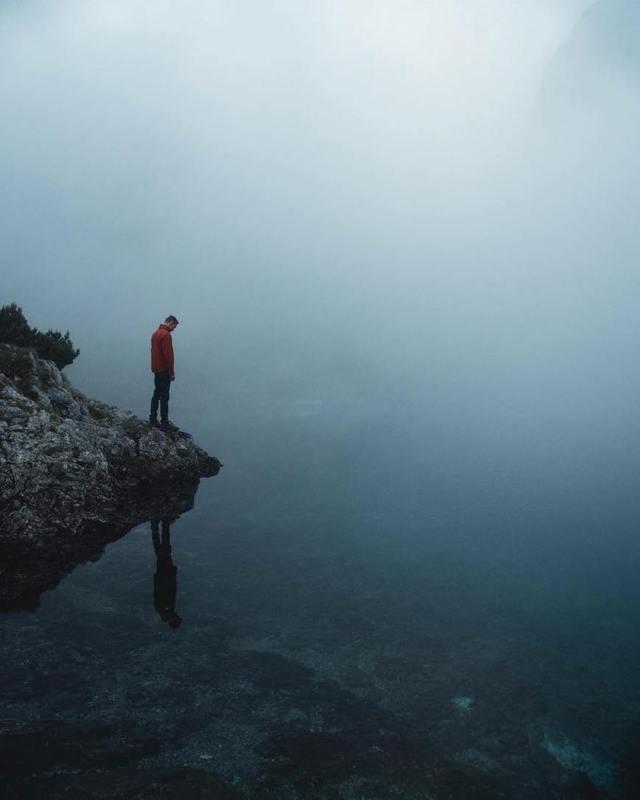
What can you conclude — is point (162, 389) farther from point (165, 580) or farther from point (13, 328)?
point (165, 580)

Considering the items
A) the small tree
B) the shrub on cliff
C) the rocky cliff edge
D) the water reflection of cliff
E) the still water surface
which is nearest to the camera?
the still water surface

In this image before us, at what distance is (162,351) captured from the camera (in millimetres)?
20344

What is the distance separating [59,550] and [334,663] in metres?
8.49

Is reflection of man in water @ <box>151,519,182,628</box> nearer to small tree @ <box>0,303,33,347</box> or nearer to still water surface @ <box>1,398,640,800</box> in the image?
still water surface @ <box>1,398,640,800</box>

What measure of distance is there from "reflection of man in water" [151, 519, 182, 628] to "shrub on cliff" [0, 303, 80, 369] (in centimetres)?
A: 1126

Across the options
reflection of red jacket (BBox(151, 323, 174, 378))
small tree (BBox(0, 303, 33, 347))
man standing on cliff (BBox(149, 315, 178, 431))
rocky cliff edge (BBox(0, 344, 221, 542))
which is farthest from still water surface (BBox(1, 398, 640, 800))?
small tree (BBox(0, 303, 33, 347))

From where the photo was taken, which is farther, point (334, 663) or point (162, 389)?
point (162, 389)

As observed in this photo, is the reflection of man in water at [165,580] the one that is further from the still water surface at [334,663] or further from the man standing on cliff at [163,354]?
the man standing on cliff at [163,354]

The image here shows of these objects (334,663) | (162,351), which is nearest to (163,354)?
(162,351)

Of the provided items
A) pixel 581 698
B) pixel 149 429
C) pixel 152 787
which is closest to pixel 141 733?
pixel 152 787

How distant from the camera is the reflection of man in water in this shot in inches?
503

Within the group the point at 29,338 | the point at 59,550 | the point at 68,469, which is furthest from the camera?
the point at 29,338

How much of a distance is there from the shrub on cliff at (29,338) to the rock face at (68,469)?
2.20m

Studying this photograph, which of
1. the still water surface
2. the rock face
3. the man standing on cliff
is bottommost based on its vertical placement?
the still water surface
